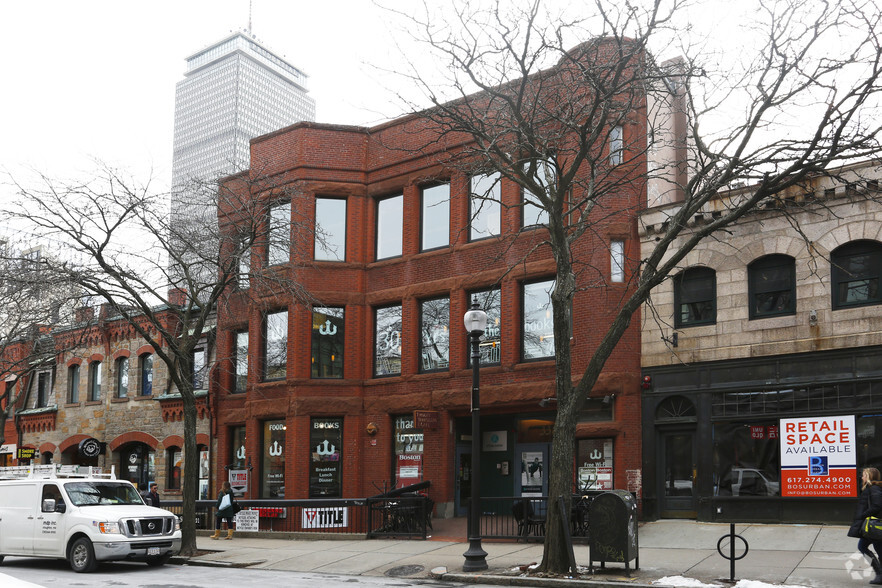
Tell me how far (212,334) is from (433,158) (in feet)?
30.7

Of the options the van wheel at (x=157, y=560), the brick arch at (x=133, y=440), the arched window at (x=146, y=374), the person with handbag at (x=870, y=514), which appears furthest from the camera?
the arched window at (x=146, y=374)

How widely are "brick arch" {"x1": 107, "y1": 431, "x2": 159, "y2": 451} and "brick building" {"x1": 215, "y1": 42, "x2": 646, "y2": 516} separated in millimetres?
3956

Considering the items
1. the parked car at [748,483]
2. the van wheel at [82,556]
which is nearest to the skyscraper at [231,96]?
the van wheel at [82,556]

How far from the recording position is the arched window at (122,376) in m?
30.4

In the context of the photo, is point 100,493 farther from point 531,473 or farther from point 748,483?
point 748,483

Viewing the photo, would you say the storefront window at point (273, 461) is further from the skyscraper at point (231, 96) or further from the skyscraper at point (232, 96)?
the skyscraper at point (231, 96)

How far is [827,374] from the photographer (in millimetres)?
16859

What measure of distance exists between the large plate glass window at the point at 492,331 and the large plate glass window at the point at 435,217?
6.92ft

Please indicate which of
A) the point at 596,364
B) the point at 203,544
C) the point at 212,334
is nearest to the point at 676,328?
the point at 596,364

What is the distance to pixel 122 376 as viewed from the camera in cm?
3058

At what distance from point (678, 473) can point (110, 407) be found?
67.4ft

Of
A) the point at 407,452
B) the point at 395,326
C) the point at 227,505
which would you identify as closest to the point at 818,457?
the point at 407,452

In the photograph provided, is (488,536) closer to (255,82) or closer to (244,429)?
(244,429)

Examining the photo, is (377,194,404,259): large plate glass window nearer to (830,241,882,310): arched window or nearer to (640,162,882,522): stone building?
→ (640,162,882,522): stone building
